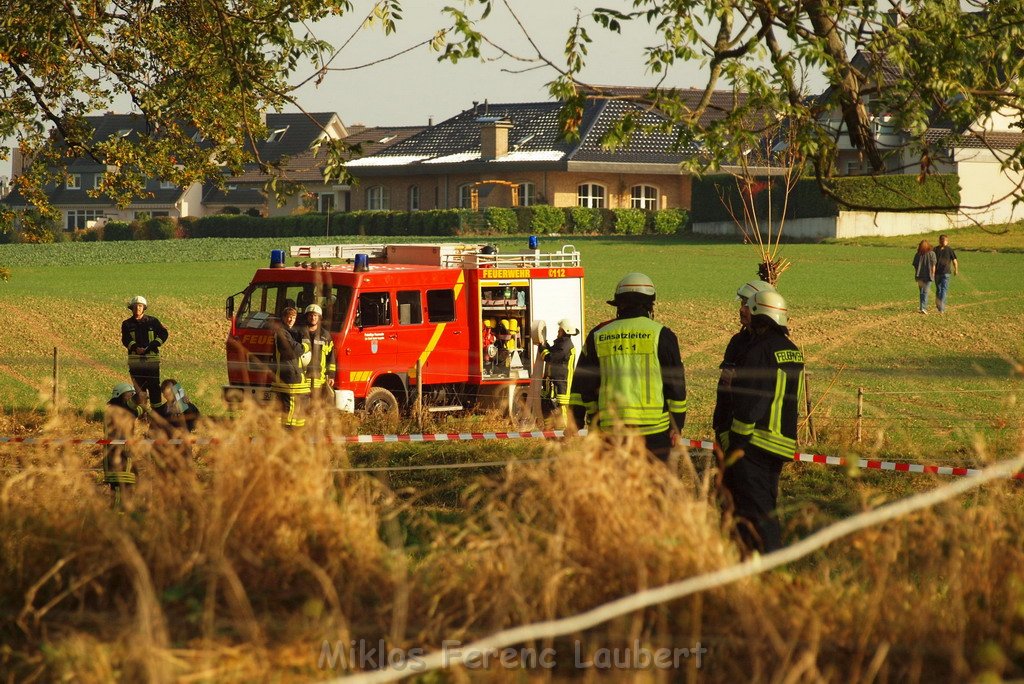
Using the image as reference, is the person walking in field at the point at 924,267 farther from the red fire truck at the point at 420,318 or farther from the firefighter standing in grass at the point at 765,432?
the firefighter standing in grass at the point at 765,432

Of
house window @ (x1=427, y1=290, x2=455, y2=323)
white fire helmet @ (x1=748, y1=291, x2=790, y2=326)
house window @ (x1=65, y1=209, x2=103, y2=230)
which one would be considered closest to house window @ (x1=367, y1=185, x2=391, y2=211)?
house window @ (x1=65, y1=209, x2=103, y2=230)

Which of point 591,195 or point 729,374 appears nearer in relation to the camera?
point 729,374

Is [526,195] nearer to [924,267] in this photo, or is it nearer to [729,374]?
[924,267]

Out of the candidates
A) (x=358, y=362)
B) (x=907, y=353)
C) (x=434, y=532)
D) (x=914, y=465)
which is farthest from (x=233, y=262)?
(x=434, y=532)

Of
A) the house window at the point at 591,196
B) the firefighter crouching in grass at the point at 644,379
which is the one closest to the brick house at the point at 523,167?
the house window at the point at 591,196

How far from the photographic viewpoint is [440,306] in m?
17.1

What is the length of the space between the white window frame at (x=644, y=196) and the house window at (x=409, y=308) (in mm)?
52596

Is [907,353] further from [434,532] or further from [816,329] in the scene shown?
[434,532]

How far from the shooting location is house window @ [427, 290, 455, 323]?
16953 mm

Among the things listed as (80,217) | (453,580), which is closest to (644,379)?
(453,580)

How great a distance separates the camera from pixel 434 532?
Answer: 19.0 ft

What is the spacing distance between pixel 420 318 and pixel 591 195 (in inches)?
2055

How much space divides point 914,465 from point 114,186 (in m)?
10.7

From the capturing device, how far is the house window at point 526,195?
6731 centimetres
